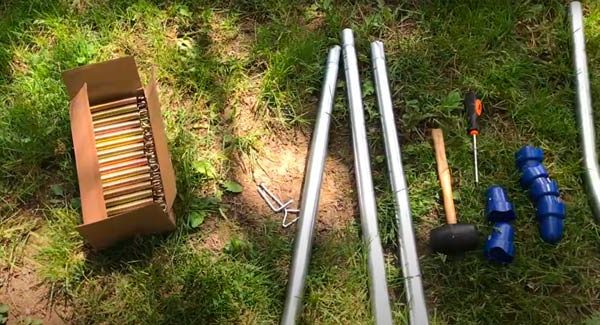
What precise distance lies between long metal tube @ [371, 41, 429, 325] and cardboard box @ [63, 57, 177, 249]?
2.66ft

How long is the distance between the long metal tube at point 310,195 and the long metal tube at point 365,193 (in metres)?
0.07

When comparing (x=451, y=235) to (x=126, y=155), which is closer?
(x=451, y=235)

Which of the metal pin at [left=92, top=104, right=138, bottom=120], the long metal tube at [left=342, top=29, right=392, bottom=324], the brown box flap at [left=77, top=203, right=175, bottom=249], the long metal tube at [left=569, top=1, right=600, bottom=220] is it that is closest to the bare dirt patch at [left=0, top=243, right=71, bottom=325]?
the brown box flap at [left=77, top=203, right=175, bottom=249]

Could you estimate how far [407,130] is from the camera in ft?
8.98

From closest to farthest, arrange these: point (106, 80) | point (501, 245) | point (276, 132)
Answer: point (501, 245) < point (106, 80) < point (276, 132)

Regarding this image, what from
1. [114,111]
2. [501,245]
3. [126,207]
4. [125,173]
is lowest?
[501,245]

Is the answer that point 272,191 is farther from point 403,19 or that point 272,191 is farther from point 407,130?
point 403,19

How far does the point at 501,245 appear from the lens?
7.85ft

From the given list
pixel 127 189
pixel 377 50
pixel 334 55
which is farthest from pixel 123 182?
pixel 377 50

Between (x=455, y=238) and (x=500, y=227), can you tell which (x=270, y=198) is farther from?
(x=500, y=227)

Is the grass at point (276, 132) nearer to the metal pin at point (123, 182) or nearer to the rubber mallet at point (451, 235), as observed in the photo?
the rubber mallet at point (451, 235)

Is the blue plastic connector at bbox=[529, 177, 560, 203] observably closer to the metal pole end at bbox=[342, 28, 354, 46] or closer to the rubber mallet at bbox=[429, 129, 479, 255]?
the rubber mallet at bbox=[429, 129, 479, 255]

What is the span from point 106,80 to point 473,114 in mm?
1414

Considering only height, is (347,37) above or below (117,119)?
above
